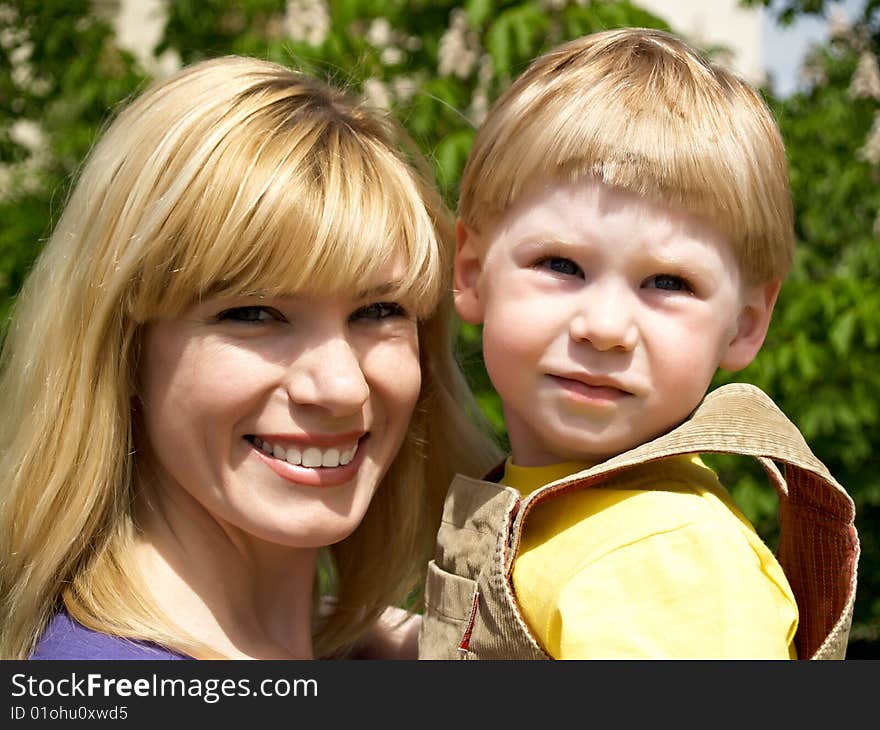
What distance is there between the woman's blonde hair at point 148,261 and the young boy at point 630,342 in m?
0.30

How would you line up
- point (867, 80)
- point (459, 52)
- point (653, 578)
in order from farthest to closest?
point (867, 80), point (459, 52), point (653, 578)

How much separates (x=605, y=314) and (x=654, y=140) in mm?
292

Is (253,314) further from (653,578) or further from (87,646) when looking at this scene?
(653,578)

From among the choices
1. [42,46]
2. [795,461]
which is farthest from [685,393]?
[42,46]

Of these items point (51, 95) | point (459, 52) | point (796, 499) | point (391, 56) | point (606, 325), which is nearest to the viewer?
point (606, 325)

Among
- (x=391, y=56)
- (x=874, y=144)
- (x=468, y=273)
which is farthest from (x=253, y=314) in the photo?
(x=874, y=144)

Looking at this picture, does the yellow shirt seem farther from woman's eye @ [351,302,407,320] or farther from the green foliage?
the green foliage

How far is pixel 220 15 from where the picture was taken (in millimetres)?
3977

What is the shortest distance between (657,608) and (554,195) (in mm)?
697

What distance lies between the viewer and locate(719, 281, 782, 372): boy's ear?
206 cm

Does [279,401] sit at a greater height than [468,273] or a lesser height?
lesser

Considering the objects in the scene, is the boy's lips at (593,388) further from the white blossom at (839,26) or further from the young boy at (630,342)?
the white blossom at (839,26)

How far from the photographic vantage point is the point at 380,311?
7.41 ft

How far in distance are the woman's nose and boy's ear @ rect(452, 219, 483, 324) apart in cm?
24
